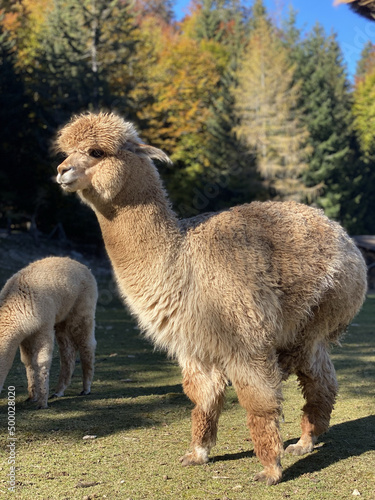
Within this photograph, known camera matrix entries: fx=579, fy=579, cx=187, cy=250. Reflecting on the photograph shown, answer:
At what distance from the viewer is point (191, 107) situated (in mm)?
36375

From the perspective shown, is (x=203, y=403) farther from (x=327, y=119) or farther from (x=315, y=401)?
(x=327, y=119)

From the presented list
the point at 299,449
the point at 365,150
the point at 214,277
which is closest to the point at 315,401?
the point at 299,449

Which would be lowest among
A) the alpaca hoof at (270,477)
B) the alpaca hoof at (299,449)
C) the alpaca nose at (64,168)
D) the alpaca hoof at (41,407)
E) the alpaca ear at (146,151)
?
the alpaca hoof at (41,407)

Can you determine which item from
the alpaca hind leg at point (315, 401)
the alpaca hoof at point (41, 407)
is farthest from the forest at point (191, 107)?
the alpaca hind leg at point (315, 401)

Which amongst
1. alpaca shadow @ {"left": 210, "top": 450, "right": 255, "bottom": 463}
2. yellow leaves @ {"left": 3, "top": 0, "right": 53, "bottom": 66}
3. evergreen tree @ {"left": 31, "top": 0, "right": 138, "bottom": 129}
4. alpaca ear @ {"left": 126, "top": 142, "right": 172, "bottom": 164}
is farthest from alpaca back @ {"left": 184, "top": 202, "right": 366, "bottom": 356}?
yellow leaves @ {"left": 3, "top": 0, "right": 53, "bottom": 66}

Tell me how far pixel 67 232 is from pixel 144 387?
2256cm

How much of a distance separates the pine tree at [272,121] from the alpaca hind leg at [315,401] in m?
28.8

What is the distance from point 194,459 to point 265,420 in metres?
0.76

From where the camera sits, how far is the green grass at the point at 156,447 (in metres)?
3.97

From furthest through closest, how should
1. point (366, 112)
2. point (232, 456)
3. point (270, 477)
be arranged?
point (366, 112) < point (232, 456) < point (270, 477)

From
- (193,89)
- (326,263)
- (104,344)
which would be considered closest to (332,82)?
(193,89)

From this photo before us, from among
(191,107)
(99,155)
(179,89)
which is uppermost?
(179,89)

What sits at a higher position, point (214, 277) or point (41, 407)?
point (214, 277)

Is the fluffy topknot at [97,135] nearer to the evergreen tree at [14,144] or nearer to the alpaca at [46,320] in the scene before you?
the alpaca at [46,320]
